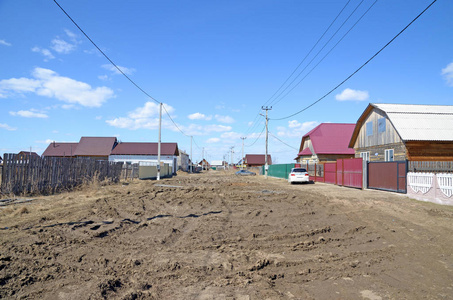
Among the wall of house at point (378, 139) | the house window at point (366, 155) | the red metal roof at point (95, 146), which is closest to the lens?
the wall of house at point (378, 139)

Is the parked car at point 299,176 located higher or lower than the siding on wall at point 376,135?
lower

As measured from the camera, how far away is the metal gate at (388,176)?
17906 mm

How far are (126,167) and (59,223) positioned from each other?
2460cm

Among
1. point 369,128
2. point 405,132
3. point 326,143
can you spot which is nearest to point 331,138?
point 326,143

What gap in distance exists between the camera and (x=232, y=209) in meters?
12.5

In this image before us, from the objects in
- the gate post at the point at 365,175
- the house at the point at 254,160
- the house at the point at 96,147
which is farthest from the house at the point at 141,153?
the house at the point at 254,160

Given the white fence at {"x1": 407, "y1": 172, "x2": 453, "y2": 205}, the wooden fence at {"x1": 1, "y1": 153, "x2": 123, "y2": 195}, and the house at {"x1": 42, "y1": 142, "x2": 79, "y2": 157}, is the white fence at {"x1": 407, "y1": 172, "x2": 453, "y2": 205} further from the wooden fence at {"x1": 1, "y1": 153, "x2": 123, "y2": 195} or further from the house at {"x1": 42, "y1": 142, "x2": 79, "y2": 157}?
the house at {"x1": 42, "y1": 142, "x2": 79, "y2": 157}

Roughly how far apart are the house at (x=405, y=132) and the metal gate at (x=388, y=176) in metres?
5.42

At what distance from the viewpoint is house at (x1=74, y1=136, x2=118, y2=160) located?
63.2 meters

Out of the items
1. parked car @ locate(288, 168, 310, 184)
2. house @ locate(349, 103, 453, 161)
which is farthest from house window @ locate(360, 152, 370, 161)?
parked car @ locate(288, 168, 310, 184)

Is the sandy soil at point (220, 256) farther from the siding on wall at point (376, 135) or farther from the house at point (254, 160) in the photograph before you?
the house at point (254, 160)

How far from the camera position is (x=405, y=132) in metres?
24.9

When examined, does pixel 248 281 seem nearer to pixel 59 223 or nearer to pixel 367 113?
pixel 59 223

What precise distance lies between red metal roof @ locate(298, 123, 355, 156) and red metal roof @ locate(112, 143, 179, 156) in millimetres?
29830
